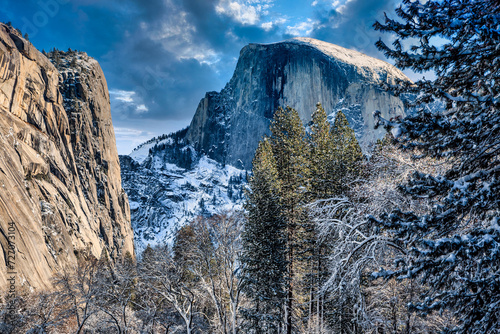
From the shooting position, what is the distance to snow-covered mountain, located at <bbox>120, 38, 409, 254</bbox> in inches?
5079

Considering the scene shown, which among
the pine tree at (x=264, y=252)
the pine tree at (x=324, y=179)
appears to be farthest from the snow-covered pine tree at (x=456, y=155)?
the pine tree at (x=264, y=252)

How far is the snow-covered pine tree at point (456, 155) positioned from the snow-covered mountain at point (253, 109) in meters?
115

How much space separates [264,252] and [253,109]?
492 ft

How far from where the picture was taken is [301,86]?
13800 cm

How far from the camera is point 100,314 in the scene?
79.2 feet

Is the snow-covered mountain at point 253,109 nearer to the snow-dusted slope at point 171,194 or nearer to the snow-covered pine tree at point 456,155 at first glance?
the snow-dusted slope at point 171,194

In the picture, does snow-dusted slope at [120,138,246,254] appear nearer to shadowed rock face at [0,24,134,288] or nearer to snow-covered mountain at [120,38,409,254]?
snow-covered mountain at [120,38,409,254]

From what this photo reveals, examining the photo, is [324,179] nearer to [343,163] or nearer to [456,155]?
[343,163]

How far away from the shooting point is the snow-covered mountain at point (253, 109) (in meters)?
129

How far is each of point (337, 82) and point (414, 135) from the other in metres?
145

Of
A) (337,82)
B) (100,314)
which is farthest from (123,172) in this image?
(100,314)

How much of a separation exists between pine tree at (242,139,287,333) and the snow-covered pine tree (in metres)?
14.5

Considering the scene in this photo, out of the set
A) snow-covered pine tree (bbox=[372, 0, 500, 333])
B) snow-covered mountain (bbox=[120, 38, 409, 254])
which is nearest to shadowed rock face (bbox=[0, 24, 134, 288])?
snow-covered pine tree (bbox=[372, 0, 500, 333])

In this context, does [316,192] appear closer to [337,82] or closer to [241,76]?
[337,82]
